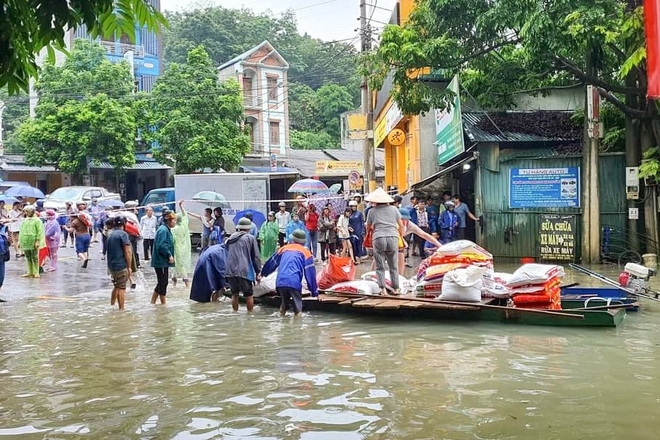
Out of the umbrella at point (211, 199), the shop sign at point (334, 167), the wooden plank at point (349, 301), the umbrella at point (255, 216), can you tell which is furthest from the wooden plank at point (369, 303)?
the shop sign at point (334, 167)

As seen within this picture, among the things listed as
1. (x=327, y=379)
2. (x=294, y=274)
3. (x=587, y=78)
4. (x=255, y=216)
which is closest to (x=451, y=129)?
(x=587, y=78)

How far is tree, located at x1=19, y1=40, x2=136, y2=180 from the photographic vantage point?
36.4 meters

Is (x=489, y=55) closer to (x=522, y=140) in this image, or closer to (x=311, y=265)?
(x=522, y=140)

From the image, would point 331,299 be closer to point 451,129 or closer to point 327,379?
point 327,379

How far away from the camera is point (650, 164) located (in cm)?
Result: 1609

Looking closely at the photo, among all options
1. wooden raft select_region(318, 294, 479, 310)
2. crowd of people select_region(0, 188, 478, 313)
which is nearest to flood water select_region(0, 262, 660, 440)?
wooden raft select_region(318, 294, 479, 310)

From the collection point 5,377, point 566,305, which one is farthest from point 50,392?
point 566,305

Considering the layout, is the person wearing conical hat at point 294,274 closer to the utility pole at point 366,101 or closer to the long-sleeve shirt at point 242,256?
the long-sleeve shirt at point 242,256

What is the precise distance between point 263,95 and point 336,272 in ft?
130

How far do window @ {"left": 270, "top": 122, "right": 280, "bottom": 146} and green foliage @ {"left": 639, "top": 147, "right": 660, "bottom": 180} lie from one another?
36.3 metres

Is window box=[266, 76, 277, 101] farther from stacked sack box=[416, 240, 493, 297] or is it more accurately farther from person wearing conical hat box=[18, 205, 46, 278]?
stacked sack box=[416, 240, 493, 297]

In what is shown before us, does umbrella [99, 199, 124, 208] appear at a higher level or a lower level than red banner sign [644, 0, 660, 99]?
lower

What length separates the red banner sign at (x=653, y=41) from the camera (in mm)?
10320

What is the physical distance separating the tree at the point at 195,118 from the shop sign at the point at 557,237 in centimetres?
2351
